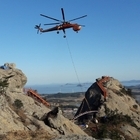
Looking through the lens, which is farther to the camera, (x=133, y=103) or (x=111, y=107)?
(x=133, y=103)

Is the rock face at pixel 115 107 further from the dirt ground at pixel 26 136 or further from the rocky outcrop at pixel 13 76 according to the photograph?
the dirt ground at pixel 26 136

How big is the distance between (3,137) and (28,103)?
17773 mm

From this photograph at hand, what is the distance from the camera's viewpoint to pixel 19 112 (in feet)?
80.0

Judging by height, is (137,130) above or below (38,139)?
below

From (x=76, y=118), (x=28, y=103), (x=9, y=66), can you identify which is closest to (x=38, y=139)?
(x=28, y=103)

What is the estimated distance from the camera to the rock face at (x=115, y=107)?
37781mm

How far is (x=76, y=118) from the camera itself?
41062mm

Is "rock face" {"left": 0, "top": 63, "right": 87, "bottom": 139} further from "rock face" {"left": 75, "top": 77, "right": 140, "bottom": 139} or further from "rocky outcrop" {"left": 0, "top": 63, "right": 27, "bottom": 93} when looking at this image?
"rock face" {"left": 75, "top": 77, "right": 140, "bottom": 139}

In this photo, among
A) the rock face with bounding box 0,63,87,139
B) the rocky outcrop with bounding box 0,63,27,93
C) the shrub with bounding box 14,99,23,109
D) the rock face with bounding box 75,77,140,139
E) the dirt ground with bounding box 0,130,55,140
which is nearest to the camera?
the dirt ground with bounding box 0,130,55,140

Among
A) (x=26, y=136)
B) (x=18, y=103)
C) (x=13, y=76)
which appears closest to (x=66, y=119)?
(x=18, y=103)

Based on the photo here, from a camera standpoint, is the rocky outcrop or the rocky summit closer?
the rocky summit

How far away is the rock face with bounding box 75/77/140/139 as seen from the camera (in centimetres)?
3778

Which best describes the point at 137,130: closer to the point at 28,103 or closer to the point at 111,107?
the point at 111,107

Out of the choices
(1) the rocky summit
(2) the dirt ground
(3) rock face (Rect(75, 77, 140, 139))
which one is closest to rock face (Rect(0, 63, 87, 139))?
(1) the rocky summit
